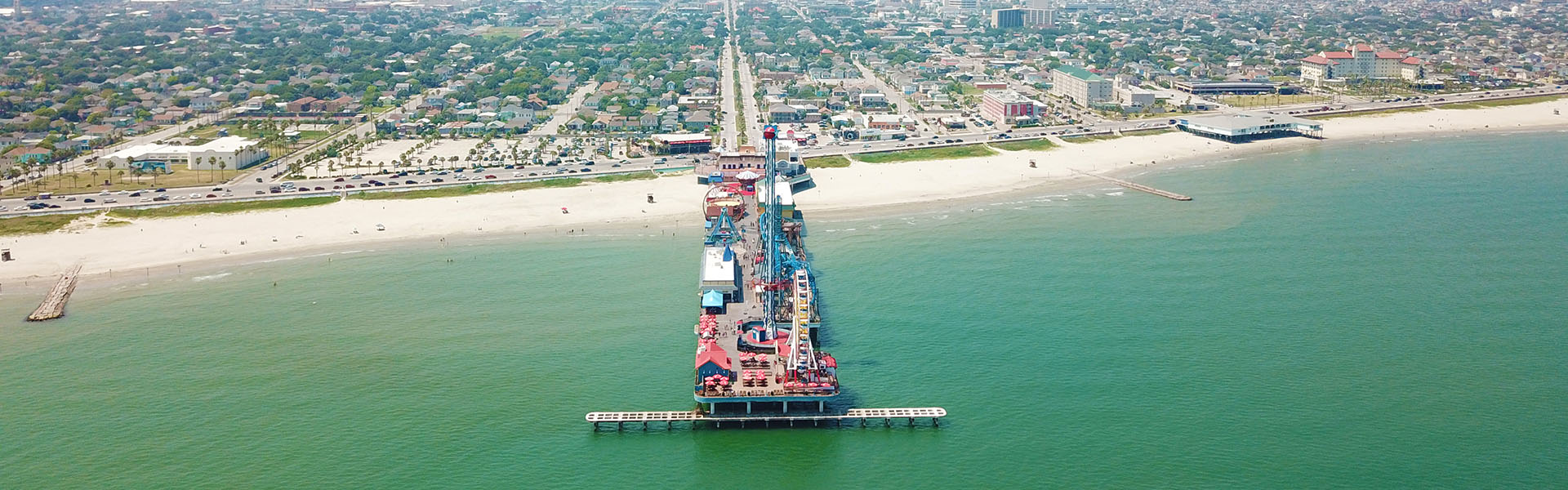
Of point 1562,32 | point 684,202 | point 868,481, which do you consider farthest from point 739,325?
point 1562,32

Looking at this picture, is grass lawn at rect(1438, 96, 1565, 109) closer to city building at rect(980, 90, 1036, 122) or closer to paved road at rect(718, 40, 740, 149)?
city building at rect(980, 90, 1036, 122)

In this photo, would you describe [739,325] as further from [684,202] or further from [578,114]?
[578,114]

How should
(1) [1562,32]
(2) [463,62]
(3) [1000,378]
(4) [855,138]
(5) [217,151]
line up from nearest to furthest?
1. (3) [1000,378]
2. (5) [217,151]
3. (4) [855,138]
4. (2) [463,62]
5. (1) [1562,32]

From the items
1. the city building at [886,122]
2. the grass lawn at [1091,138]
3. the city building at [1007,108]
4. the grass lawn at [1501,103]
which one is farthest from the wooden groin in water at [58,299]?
the grass lawn at [1501,103]

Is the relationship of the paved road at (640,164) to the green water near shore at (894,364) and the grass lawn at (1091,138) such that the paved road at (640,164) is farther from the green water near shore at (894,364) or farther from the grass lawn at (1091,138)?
the green water near shore at (894,364)

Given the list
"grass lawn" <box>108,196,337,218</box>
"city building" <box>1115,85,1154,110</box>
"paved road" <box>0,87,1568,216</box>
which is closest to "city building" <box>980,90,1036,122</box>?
"paved road" <box>0,87,1568,216</box>

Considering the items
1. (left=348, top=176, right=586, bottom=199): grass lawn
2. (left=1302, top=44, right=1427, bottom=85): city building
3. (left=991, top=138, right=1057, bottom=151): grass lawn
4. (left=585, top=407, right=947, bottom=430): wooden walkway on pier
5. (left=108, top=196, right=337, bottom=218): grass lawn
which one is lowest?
(left=585, top=407, right=947, bottom=430): wooden walkway on pier
